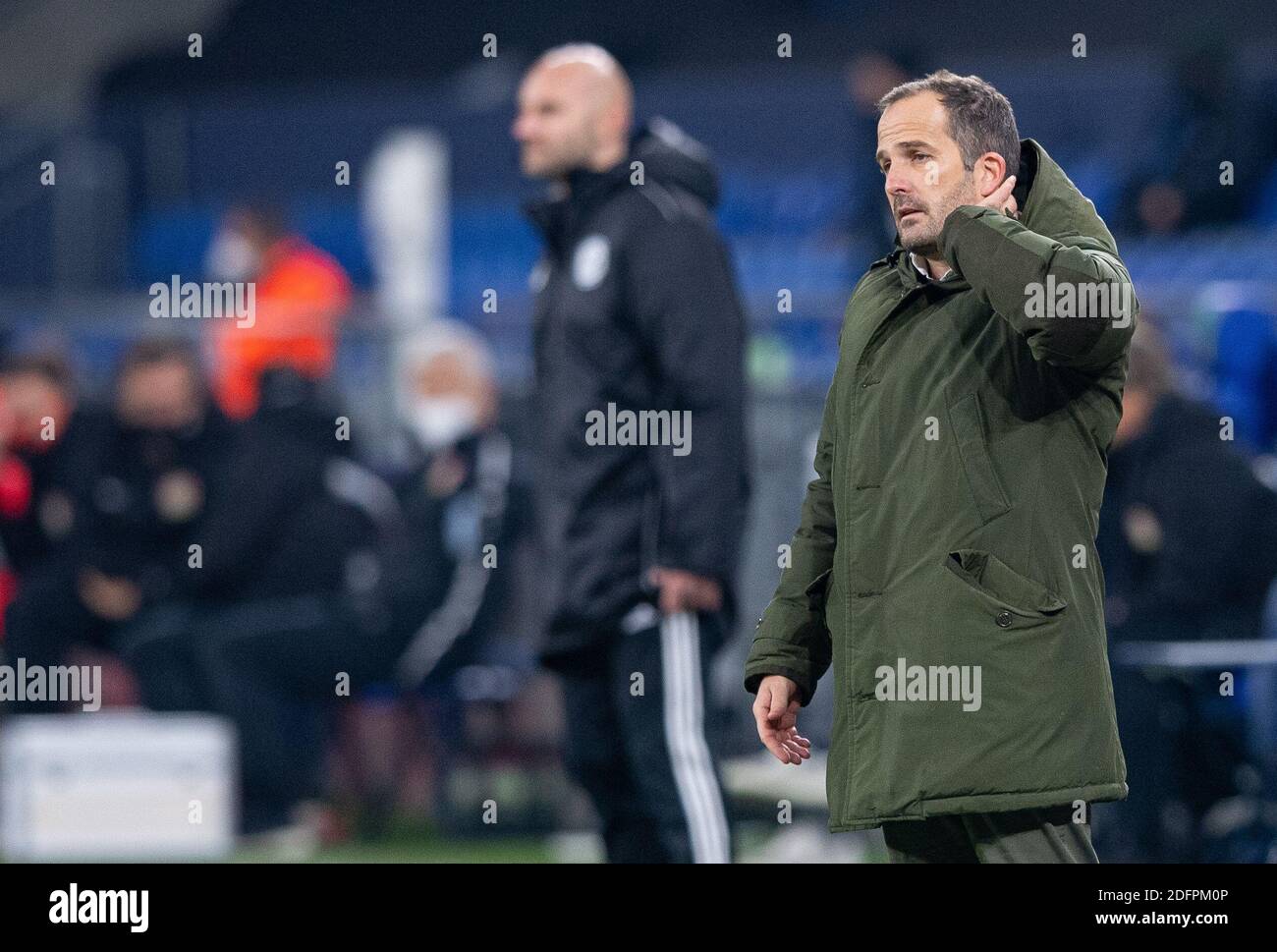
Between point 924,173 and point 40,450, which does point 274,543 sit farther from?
point 924,173

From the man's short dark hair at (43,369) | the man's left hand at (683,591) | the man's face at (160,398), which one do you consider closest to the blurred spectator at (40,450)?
the man's short dark hair at (43,369)

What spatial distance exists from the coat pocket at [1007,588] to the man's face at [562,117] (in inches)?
85.4

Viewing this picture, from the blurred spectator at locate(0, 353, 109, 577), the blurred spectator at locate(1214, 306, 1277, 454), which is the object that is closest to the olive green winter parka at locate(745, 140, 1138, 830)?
the blurred spectator at locate(1214, 306, 1277, 454)

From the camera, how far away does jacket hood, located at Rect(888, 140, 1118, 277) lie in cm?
294

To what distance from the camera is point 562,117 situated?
15.9 feet

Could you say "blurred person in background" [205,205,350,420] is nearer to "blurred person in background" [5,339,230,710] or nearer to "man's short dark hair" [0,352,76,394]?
"blurred person in background" [5,339,230,710]

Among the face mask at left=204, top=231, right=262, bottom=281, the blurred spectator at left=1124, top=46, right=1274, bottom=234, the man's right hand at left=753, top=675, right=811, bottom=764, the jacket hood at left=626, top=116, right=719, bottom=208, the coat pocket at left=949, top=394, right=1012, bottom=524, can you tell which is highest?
the blurred spectator at left=1124, top=46, right=1274, bottom=234

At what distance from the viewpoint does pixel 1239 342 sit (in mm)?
6441

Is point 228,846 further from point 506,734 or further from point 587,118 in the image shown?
point 587,118

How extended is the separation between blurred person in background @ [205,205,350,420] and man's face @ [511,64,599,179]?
239cm

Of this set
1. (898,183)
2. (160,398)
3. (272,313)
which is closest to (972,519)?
(898,183)

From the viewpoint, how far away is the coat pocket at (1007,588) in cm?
290

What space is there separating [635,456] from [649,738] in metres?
0.63

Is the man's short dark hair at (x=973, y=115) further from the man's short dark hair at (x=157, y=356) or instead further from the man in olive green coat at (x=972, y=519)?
the man's short dark hair at (x=157, y=356)
